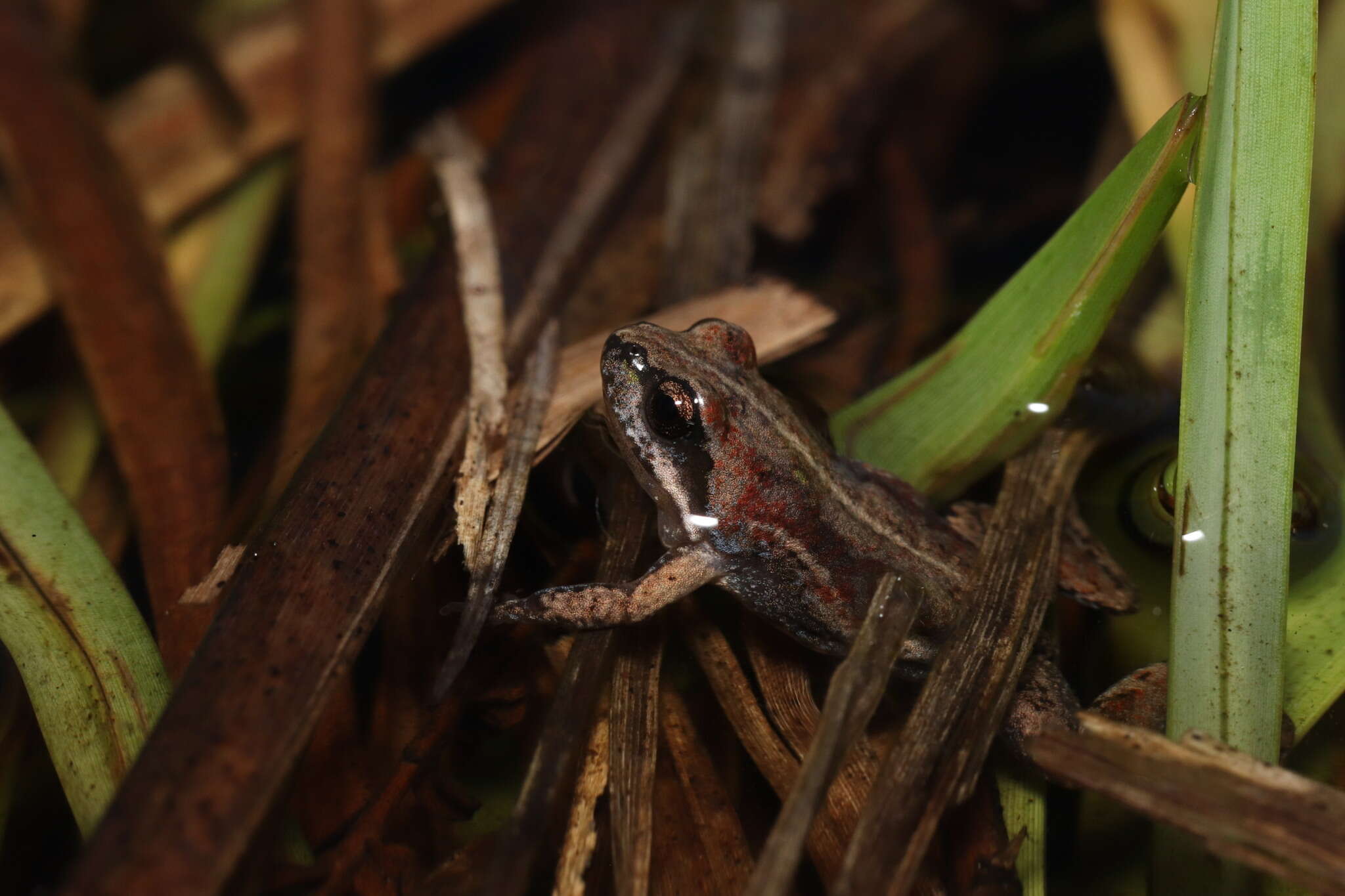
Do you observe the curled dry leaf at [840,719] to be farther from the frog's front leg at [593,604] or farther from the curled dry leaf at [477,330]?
the curled dry leaf at [477,330]

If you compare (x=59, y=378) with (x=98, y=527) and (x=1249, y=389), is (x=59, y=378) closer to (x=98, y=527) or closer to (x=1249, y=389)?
(x=98, y=527)

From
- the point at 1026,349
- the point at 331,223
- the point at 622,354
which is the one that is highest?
the point at 331,223

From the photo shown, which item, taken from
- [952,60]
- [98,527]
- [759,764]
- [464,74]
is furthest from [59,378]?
[952,60]

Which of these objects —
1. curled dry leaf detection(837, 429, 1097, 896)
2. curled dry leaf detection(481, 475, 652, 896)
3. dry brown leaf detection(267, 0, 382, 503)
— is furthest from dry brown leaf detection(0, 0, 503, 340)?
curled dry leaf detection(837, 429, 1097, 896)

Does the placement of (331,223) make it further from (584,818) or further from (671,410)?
(584,818)

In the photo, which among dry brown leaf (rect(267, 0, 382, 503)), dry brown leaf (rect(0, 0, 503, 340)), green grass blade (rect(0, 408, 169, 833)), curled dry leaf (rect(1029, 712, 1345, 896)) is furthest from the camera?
dry brown leaf (rect(0, 0, 503, 340))

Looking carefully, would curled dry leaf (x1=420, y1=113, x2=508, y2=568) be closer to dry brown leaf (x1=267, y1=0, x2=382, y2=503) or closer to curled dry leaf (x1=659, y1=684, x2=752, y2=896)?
dry brown leaf (x1=267, y1=0, x2=382, y2=503)

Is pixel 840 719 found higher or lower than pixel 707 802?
higher

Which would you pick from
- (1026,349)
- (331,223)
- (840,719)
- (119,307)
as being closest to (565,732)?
(840,719)
